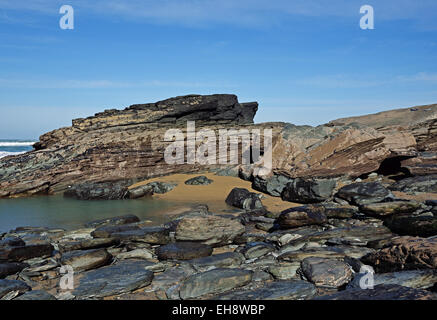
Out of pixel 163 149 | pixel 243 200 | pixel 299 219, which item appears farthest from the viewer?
pixel 163 149

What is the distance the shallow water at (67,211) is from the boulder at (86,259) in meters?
2.71

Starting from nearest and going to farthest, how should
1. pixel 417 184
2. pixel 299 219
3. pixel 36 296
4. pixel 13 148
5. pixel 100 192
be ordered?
pixel 36 296, pixel 299 219, pixel 417 184, pixel 100 192, pixel 13 148

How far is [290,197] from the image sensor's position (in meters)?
10.6

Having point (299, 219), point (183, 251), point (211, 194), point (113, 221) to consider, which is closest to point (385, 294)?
point (183, 251)

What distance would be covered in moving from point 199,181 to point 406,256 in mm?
9502

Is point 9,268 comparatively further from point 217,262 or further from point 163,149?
point 163,149

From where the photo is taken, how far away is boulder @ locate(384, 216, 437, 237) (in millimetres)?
6117

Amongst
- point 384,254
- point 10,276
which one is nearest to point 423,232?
point 384,254

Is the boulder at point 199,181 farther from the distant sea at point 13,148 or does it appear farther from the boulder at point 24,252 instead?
the distant sea at point 13,148

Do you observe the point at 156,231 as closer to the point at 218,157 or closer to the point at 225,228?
the point at 225,228

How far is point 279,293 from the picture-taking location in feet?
13.9

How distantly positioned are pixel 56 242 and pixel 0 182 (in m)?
7.71

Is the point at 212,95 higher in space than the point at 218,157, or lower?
higher

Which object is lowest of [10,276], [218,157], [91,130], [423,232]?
[10,276]
